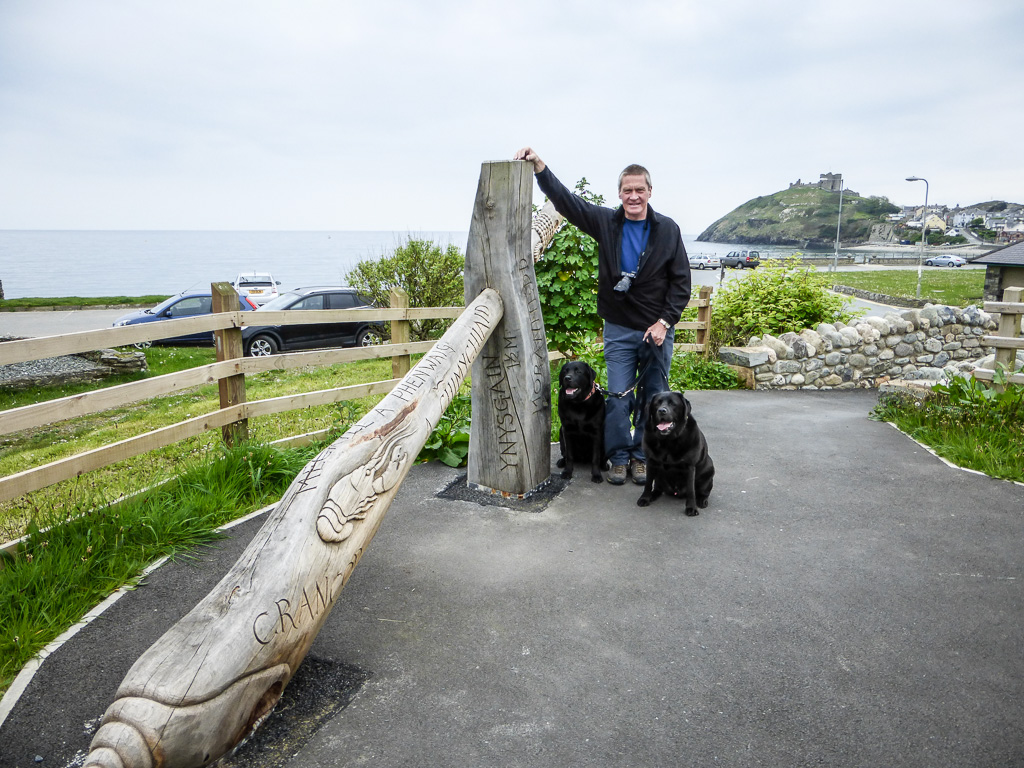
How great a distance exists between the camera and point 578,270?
7.62 m

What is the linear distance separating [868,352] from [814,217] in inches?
7029

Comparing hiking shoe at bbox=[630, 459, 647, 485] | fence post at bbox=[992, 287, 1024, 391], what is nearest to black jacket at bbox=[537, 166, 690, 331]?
hiking shoe at bbox=[630, 459, 647, 485]

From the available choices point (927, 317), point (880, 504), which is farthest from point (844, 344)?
point (880, 504)

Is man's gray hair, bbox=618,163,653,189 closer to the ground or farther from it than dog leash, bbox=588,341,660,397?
farther from it

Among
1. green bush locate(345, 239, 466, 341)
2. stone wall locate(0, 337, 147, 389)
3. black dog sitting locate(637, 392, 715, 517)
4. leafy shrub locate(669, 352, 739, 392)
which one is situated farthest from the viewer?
green bush locate(345, 239, 466, 341)

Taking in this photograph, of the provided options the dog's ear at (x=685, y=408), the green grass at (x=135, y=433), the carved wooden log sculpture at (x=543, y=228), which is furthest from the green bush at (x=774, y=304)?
the dog's ear at (x=685, y=408)

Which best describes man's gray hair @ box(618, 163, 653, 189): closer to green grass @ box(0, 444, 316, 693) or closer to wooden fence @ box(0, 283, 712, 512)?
wooden fence @ box(0, 283, 712, 512)

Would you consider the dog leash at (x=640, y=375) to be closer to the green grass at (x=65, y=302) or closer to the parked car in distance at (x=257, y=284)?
the parked car in distance at (x=257, y=284)

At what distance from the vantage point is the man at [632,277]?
427cm

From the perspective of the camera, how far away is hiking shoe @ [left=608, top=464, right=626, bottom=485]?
4.60 m

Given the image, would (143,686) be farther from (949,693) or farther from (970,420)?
(970,420)

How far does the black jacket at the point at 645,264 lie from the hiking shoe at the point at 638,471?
97 cm

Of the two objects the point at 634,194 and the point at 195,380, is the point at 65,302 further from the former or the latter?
the point at 634,194

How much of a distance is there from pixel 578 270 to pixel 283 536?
5.86 m
